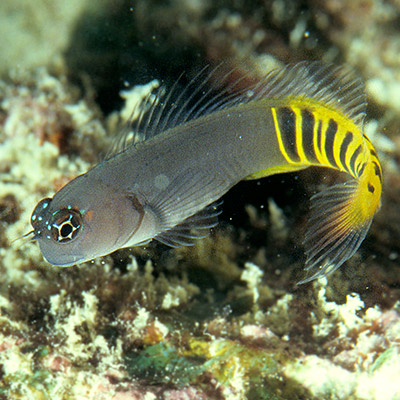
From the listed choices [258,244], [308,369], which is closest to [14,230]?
[258,244]

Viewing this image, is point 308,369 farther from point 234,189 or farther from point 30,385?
point 30,385

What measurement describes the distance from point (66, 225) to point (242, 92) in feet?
4.32

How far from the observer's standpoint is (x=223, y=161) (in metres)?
2.37

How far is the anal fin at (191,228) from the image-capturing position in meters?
2.43

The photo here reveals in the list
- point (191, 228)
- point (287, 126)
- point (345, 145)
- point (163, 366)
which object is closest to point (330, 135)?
point (345, 145)

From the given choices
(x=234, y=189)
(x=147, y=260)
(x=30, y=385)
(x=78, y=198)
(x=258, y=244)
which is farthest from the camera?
(x=258, y=244)

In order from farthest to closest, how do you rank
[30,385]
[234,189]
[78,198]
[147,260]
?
1. [147,260]
2. [234,189]
3. [30,385]
4. [78,198]

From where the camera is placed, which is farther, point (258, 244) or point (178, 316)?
point (258, 244)

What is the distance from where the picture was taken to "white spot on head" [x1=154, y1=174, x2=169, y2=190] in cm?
226

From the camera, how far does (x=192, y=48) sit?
4285mm

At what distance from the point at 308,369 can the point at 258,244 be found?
1109 millimetres

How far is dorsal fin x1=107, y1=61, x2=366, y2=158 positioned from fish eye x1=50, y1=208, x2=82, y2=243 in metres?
0.51

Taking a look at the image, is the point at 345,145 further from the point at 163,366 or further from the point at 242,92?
the point at 163,366

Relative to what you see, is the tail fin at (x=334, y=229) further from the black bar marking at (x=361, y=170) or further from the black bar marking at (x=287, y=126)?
the black bar marking at (x=287, y=126)
